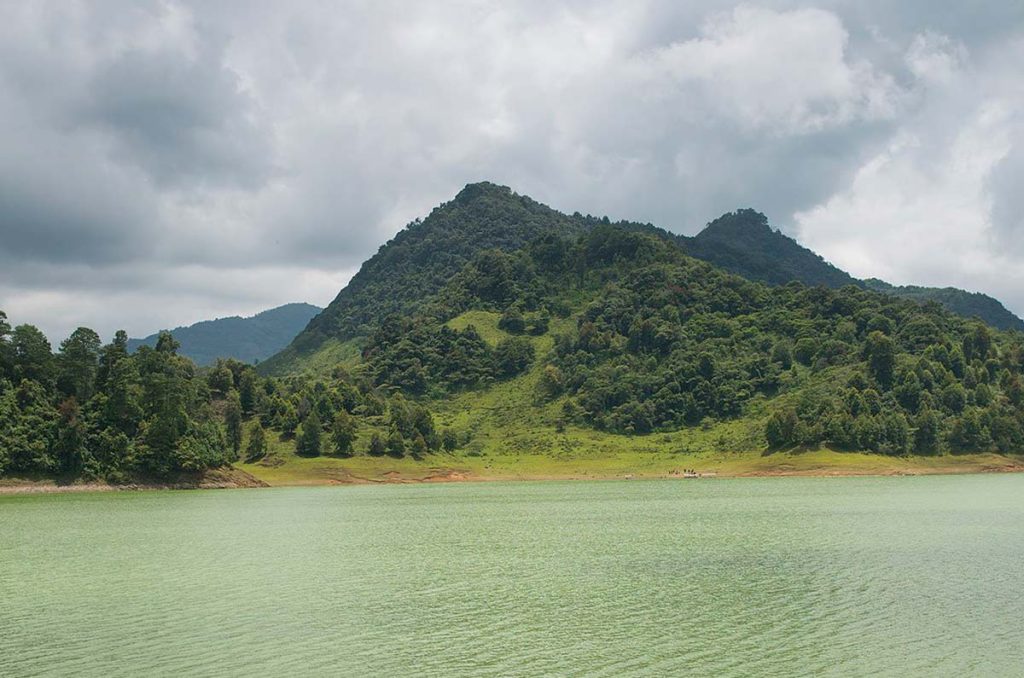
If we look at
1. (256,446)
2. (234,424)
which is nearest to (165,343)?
(234,424)

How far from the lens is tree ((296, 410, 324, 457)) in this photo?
178 m

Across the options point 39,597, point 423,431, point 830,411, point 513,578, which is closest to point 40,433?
point 423,431

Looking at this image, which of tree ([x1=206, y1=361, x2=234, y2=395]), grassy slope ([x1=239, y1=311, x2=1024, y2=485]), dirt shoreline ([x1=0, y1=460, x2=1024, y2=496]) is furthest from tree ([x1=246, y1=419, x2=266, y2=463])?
tree ([x1=206, y1=361, x2=234, y2=395])

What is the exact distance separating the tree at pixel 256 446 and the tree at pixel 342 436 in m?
14.0

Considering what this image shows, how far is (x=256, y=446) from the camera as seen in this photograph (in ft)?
570

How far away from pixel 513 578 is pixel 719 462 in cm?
13953

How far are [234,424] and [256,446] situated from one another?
8343mm

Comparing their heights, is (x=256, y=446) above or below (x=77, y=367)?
below

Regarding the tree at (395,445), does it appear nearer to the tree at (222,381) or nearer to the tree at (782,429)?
the tree at (222,381)

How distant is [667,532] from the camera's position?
68938 millimetres

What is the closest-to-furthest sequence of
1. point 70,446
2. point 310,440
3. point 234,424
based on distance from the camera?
1. point 70,446
2. point 310,440
3. point 234,424

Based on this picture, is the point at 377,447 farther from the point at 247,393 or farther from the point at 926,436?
the point at 926,436

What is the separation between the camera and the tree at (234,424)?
578 ft

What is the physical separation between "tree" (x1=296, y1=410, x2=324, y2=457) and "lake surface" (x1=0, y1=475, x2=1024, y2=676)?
9143 cm
